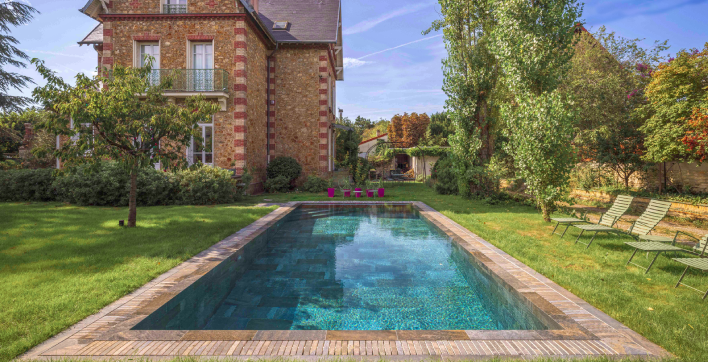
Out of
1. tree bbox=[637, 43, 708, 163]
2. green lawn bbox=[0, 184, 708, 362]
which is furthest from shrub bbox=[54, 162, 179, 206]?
tree bbox=[637, 43, 708, 163]

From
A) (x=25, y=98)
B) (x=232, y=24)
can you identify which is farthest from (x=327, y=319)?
(x=25, y=98)

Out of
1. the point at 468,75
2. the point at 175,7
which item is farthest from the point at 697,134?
the point at 175,7

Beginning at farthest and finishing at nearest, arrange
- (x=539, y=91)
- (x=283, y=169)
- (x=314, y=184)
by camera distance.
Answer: (x=314, y=184) → (x=283, y=169) → (x=539, y=91)

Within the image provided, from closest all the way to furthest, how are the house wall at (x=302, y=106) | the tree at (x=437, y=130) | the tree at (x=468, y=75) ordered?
the tree at (x=468, y=75) < the house wall at (x=302, y=106) < the tree at (x=437, y=130)

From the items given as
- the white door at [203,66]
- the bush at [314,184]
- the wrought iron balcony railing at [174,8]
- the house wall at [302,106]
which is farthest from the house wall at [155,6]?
the bush at [314,184]

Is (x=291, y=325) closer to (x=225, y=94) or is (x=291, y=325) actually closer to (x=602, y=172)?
(x=225, y=94)

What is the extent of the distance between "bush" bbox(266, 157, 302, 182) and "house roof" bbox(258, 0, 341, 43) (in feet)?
21.1

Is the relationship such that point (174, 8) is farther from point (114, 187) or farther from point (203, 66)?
point (114, 187)

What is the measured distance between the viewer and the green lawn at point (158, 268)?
316 centimetres

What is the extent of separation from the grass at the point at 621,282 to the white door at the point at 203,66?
12333mm

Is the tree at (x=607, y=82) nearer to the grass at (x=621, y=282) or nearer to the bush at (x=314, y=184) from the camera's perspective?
→ the grass at (x=621, y=282)

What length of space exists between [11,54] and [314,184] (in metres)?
22.8

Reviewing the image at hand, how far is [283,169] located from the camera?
682 inches

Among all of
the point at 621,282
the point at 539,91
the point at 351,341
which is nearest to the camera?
the point at 351,341
